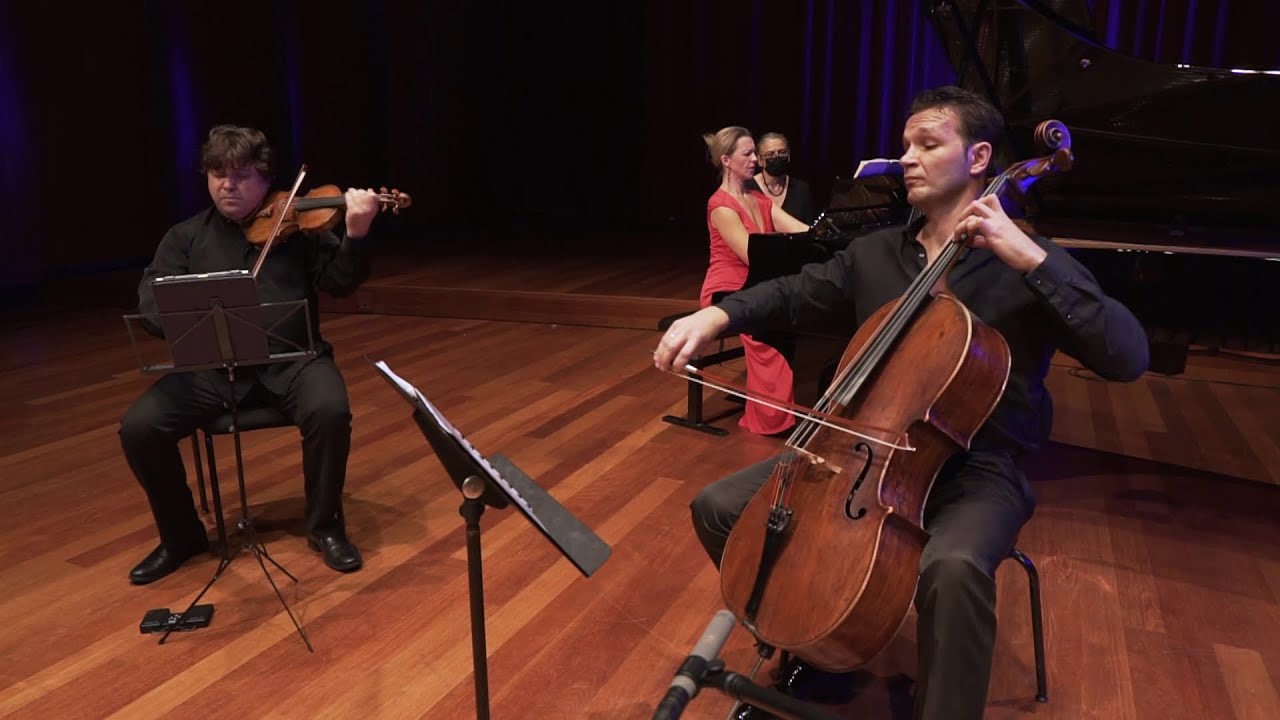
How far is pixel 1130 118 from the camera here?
3555 millimetres

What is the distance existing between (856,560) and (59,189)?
782 centimetres

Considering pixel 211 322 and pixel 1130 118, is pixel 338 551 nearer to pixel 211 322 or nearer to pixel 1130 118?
pixel 211 322

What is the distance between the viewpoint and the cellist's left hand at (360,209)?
2889 mm

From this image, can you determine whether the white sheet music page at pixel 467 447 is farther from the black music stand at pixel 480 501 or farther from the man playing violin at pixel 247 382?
the man playing violin at pixel 247 382

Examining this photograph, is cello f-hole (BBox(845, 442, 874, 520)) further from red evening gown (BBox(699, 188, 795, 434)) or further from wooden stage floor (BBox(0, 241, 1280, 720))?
red evening gown (BBox(699, 188, 795, 434))

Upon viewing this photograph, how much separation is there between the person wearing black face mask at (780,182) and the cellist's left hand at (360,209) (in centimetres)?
197

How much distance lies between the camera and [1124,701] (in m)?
2.14

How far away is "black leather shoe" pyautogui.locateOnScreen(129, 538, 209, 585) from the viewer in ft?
8.96

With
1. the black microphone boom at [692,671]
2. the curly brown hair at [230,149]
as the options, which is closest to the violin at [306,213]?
the curly brown hair at [230,149]

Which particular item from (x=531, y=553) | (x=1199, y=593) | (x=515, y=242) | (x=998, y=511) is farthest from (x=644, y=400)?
(x=515, y=242)

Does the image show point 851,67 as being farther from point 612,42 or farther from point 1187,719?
point 1187,719

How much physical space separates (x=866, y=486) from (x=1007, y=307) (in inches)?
22.2

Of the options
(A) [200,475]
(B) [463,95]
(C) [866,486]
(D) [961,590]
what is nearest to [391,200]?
(A) [200,475]

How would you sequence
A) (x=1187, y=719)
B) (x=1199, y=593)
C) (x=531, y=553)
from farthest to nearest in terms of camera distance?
(x=531, y=553)
(x=1199, y=593)
(x=1187, y=719)
